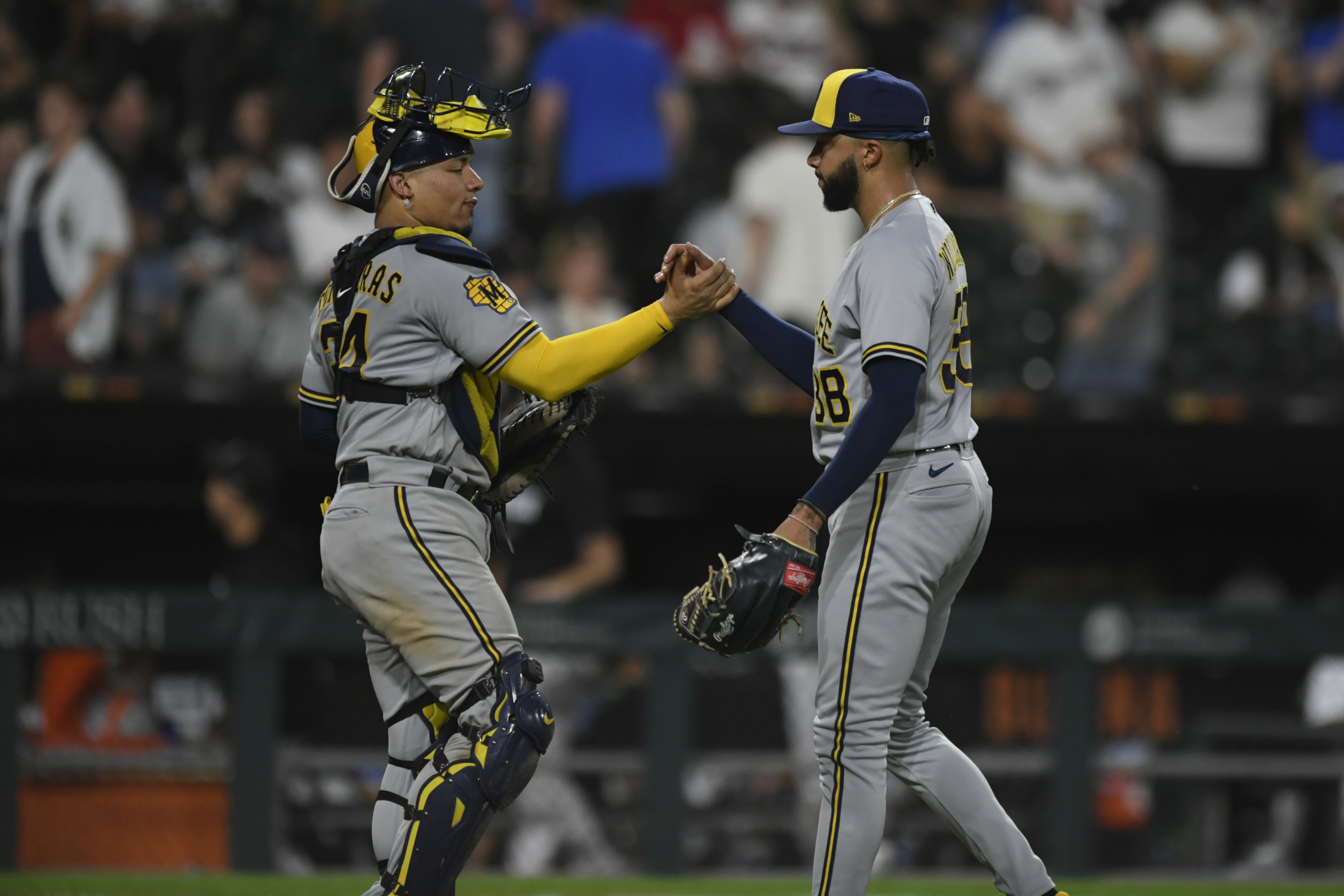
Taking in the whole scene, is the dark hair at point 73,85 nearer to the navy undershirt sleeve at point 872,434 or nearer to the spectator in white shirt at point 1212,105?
the navy undershirt sleeve at point 872,434

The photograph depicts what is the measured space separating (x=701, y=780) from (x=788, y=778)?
340 millimetres

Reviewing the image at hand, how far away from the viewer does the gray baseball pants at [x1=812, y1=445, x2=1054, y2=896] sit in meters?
3.16

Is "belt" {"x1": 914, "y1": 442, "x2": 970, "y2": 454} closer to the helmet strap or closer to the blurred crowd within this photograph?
the helmet strap

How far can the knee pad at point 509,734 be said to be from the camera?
3154mm

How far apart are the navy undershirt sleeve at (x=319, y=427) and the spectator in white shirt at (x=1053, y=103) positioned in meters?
4.86

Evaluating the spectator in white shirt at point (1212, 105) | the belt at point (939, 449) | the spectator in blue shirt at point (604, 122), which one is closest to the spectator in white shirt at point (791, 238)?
the spectator in blue shirt at point (604, 122)

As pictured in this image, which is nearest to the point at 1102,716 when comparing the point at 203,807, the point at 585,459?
the point at 585,459

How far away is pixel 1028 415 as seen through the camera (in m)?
7.32

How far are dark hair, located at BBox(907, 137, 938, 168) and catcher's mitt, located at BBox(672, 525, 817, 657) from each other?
927mm

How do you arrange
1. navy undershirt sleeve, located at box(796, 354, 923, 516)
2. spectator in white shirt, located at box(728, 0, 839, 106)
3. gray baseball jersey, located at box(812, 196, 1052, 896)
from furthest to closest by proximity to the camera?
spectator in white shirt, located at box(728, 0, 839, 106)
gray baseball jersey, located at box(812, 196, 1052, 896)
navy undershirt sleeve, located at box(796, 354, 923, 516)

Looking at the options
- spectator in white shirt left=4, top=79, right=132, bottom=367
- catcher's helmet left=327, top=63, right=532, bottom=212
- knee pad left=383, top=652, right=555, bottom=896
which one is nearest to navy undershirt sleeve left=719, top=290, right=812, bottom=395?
catcher's helmet left=327, top=63, right=532, bottom=212

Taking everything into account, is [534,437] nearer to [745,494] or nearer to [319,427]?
[319,427]

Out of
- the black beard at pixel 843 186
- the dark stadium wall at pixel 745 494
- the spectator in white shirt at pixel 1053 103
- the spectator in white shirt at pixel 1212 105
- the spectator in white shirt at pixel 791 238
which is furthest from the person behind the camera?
the spectator in white shirt at pixel 1212 105

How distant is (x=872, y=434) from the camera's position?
9.97ft
